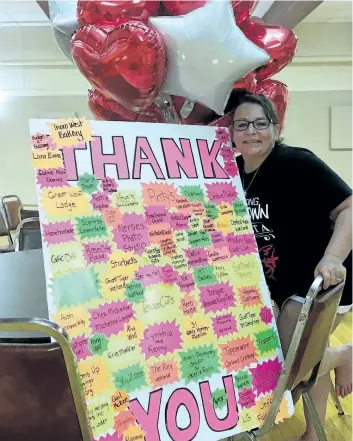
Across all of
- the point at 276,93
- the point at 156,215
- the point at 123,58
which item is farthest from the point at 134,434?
the point at 276,93

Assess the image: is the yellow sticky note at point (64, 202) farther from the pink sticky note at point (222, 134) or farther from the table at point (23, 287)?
the pink sticky note at point (222, 134)

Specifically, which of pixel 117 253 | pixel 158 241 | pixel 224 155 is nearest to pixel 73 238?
pixel 117 253

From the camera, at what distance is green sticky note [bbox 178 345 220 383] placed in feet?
3.97

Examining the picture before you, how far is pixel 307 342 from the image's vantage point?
120 cm

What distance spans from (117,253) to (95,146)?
281mm

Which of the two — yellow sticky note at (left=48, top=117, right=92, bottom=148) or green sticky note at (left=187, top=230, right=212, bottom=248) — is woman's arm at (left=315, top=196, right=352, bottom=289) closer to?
green sticky note at (left=187, top=230, right=212, bottom=248)

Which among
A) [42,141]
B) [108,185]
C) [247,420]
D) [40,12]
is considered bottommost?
[247,420]

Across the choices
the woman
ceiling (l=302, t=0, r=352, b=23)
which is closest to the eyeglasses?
the woman

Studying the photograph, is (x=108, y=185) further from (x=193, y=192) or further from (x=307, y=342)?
(x=307, y=342)

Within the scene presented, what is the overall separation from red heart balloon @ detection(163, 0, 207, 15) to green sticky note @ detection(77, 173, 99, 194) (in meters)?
0.58

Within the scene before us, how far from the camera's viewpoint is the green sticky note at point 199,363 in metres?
1.21

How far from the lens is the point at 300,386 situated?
138cm

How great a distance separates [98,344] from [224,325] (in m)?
0.37

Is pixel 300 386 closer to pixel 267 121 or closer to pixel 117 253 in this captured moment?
pixel 117 253
